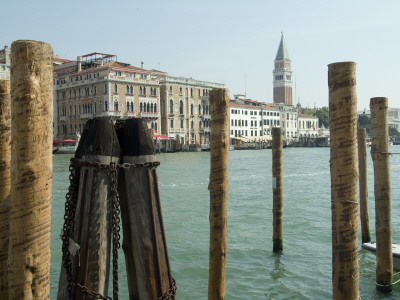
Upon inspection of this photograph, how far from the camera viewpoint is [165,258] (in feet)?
8.75

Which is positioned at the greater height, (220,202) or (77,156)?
(77,156)

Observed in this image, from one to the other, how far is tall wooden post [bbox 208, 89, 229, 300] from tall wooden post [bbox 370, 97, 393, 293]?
2085mm

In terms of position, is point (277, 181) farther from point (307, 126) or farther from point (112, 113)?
point (307, 126)

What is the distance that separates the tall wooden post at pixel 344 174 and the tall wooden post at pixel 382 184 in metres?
2.03

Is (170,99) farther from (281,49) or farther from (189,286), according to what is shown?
(281,49)

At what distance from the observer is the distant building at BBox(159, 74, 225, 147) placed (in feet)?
162

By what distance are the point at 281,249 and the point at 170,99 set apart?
141ft

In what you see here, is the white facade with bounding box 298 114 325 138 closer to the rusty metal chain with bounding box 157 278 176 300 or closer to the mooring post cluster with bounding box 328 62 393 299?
the mooring post cluster with bounding box 328 62 393 299

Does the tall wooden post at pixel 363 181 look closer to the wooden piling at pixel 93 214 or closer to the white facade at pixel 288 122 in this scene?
the wooden piling at pixel 93 214

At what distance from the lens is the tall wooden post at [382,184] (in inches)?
198

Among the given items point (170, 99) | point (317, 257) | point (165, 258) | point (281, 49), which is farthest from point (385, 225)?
point (281, 49)

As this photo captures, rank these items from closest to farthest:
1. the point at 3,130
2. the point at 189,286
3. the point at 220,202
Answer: the point at 3,130, the point at 220,202, the point at 189,286

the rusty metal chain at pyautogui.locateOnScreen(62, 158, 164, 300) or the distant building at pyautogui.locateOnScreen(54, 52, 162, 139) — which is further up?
the distant building at pyautogui.locateOnScreen(54, 52, 162, 139)

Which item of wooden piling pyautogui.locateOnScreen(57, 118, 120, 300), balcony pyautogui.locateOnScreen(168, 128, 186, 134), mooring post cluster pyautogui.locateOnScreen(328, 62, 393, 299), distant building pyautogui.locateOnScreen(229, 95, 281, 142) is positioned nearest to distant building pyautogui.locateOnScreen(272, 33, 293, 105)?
distant building pyautogui.locateOnScreen(229, 95, 281, 142)
